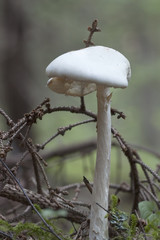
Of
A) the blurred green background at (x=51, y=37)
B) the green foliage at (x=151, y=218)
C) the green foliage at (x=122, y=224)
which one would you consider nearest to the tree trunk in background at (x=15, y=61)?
the blurred green background at (x=51, y=37)

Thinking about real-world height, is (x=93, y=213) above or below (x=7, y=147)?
below

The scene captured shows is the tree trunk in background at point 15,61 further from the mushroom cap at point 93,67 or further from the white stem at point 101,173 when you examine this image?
the mushroom cap at point 93,67

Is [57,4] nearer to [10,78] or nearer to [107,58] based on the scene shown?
[10,78]

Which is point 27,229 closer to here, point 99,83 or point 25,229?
point 25,229

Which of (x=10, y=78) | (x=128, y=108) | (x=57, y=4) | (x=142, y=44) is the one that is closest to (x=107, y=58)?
(x=10, y=78)

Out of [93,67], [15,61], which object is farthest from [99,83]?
[15,61]

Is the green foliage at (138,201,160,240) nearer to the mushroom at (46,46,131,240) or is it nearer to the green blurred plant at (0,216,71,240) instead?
the mushroom at (46,46,131,240)
